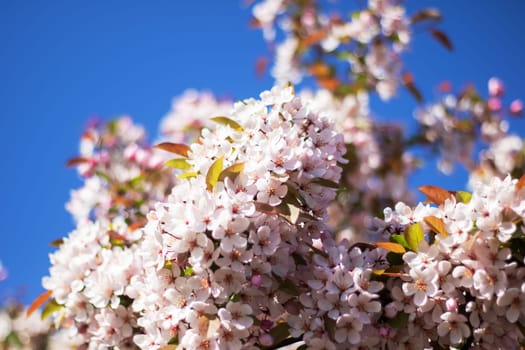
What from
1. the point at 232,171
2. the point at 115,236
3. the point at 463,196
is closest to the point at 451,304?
the point at 463,196

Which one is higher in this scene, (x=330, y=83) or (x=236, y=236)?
(x=330, y=83)

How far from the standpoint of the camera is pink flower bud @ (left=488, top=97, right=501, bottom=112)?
5.55 metres

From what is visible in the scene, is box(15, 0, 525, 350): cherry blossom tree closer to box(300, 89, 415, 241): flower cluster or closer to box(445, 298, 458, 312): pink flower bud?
box(445, 298, 458, 312): pink flower bud

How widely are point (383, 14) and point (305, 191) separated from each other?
10.4ft

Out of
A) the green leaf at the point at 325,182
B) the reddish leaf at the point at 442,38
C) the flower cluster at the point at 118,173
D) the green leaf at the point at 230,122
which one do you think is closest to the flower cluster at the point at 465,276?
the green leaf at the point at 325,182

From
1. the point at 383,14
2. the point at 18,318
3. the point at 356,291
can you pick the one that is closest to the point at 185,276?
the point at 356,291

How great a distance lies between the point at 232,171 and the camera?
1923 millimetres

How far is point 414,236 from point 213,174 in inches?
25.9

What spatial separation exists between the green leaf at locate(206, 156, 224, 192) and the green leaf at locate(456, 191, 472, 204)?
0.77 metres

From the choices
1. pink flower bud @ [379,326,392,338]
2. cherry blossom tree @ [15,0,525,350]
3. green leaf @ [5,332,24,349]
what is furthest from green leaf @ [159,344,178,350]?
green leaf @ [5,332,24,349]

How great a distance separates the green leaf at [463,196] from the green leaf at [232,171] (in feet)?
2.32

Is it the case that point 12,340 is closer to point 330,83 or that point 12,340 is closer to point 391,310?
point 330,83

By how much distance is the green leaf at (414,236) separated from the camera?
194 cm

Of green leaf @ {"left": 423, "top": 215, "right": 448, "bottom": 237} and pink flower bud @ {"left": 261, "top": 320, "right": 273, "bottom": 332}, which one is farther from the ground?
green leaf @ {"left": 423, "top": 215, "right": 448, "bottom": 237}
